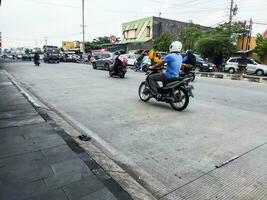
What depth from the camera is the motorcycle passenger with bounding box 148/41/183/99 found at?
7191 millimetres

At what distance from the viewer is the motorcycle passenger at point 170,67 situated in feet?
23.6

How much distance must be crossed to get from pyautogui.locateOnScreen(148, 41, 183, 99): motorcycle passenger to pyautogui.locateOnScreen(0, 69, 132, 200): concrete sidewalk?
3.53 meters

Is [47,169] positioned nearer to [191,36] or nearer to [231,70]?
[231,70]

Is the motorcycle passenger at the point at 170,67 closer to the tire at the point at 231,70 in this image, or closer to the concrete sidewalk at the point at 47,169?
the concrete sidewalk at the point at 47,169

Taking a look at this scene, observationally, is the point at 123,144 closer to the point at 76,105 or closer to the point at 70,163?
the point at 70,163

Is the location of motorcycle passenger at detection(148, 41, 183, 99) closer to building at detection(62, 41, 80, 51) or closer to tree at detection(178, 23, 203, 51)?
tree at detection(178, 23, 203, 51)

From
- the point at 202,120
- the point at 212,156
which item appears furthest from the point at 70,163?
the point at 202,120

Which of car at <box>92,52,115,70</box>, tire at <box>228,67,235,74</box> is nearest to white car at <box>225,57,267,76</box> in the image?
tire at <box>228,67,235,74</box>

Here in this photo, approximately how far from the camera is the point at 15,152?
12.7ft

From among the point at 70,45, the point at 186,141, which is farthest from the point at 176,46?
the point at 70,45

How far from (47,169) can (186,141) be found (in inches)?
98.1

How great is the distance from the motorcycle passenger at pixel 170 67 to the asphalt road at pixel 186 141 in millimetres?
588

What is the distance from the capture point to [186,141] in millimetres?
4777

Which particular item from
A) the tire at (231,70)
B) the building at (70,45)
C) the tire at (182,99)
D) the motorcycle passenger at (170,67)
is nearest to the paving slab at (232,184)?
the tire at (182,99)
